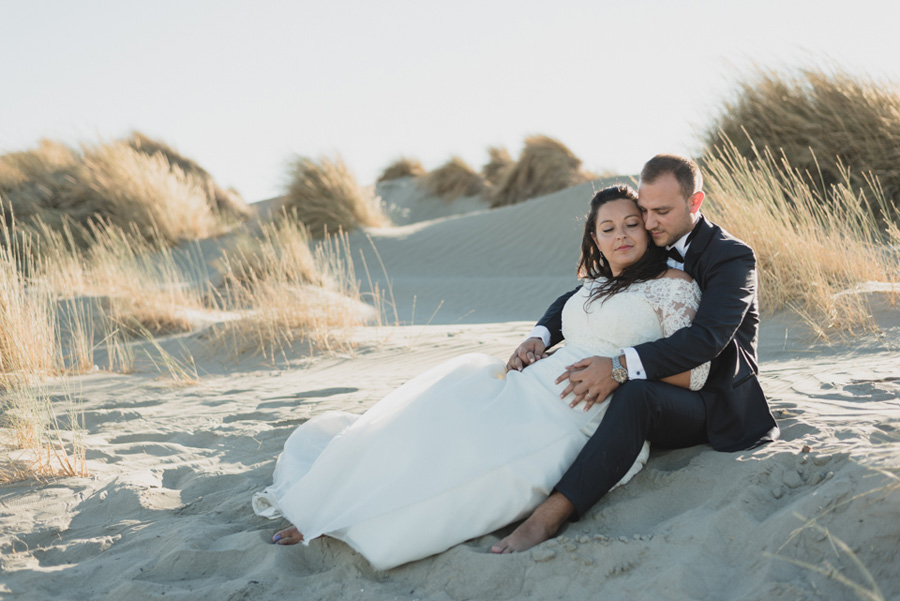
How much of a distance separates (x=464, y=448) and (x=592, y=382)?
20.9 inches

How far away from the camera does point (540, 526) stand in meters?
2.70

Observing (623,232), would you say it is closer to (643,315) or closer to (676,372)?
(643,315)

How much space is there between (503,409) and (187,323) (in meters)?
6.54

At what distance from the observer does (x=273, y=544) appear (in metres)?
3.00

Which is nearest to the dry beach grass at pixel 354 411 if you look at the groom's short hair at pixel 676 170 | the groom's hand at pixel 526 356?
the groom's hand at pixel 526 356

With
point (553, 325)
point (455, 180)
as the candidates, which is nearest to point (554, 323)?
point (553, 325)

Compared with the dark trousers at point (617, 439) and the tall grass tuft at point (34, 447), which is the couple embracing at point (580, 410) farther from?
the tall grass tuft at point (34, 447)

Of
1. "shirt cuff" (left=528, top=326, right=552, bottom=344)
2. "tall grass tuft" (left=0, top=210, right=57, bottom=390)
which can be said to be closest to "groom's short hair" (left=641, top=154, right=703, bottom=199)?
"shirt cuff" (left=528, top=326, right=552, bottom=344)

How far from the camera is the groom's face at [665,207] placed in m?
3.07

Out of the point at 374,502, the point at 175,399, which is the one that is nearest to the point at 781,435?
the point at 374,502

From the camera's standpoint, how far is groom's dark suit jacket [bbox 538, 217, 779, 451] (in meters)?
2.84

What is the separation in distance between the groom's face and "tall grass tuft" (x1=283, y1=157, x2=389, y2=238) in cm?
1153

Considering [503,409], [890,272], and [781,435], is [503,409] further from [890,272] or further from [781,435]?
[890,272]

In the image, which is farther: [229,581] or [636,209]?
[636,209]
